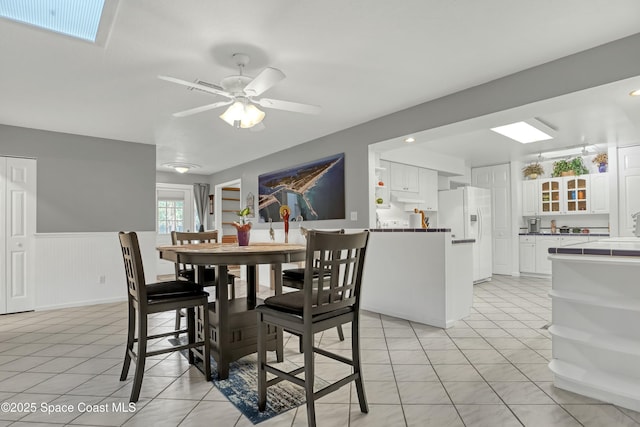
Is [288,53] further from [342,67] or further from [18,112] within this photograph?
[18,112]

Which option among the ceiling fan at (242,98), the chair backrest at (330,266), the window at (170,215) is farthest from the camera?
the window at (170,215)

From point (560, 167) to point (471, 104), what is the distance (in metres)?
4.65

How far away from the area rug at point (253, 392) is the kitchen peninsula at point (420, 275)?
167 centimetres

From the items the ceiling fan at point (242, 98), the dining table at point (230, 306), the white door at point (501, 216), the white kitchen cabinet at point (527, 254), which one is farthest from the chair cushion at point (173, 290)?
the white kitchen cabinet at point (527, 254)

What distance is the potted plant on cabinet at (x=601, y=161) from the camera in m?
6.06

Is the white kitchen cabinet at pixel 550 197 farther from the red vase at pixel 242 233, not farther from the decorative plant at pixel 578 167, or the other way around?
the red vase at pixel 242 233

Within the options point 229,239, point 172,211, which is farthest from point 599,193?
point 172,211

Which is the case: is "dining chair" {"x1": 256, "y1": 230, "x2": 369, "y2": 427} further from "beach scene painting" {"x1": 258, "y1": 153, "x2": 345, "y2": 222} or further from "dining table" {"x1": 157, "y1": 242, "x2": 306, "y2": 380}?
"beach scene painting" {"x1": 258, "y1": 153, "x2": 345, "y2": 222}

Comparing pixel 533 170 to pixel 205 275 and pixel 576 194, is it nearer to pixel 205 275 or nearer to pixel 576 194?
pixel 576 194

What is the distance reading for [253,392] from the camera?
219 cm

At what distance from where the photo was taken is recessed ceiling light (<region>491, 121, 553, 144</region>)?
4.45m

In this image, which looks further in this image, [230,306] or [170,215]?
[170,215]

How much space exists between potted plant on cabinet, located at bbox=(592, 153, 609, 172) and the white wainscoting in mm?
7693

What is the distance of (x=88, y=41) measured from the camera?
243cm
